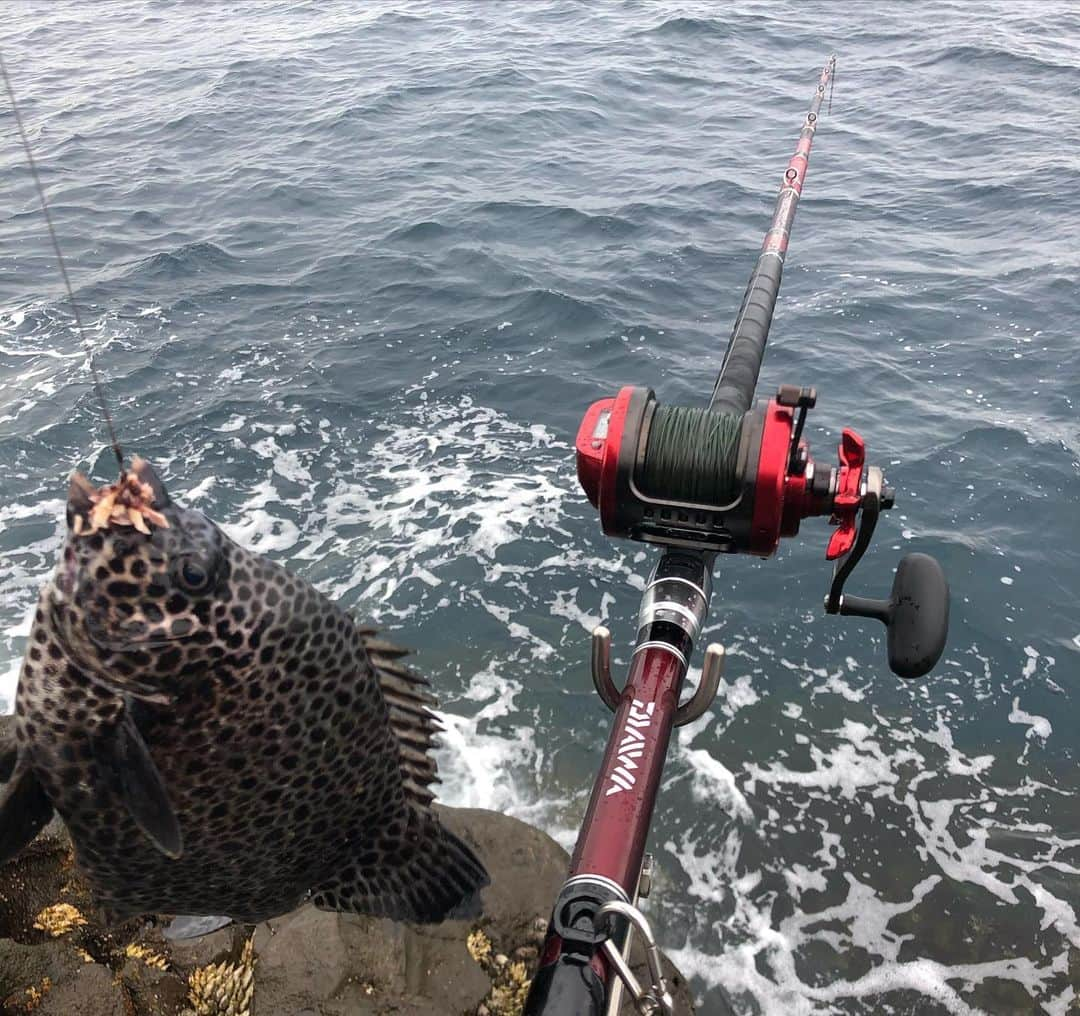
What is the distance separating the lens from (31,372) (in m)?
12.4

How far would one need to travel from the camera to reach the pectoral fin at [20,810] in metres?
2.68

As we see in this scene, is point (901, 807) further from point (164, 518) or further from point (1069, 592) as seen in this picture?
point (164, 518)

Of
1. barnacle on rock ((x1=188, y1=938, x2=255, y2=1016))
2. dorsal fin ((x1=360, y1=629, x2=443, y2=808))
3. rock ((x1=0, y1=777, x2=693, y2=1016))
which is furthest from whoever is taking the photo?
barnacle on rock ((x1=188, y1=938, x2=255, y2=1016))

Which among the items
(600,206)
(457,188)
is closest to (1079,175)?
(600,206)

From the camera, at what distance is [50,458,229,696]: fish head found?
110 inches

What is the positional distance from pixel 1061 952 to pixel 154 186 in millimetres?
19629

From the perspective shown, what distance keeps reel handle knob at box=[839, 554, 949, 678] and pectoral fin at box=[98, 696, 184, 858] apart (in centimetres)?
242

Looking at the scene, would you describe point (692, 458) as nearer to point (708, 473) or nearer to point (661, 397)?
point (708, 473)

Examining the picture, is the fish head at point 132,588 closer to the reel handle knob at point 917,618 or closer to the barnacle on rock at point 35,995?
the reel handle knob at point 917,618

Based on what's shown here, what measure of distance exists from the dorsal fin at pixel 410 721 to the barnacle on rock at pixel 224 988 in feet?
7.77

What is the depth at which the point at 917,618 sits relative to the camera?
328 centimetres

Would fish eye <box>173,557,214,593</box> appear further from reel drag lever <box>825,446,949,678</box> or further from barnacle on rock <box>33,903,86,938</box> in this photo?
barnacle on rock <box>33,903,86,938</box>

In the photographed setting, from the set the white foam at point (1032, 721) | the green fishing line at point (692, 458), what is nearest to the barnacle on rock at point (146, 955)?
the green fishing line at point (692, 458)

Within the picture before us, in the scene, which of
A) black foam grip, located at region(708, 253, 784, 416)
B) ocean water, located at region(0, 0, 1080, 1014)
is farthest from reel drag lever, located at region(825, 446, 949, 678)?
ocean water, located at region(0, 0, 1080, 1014)
